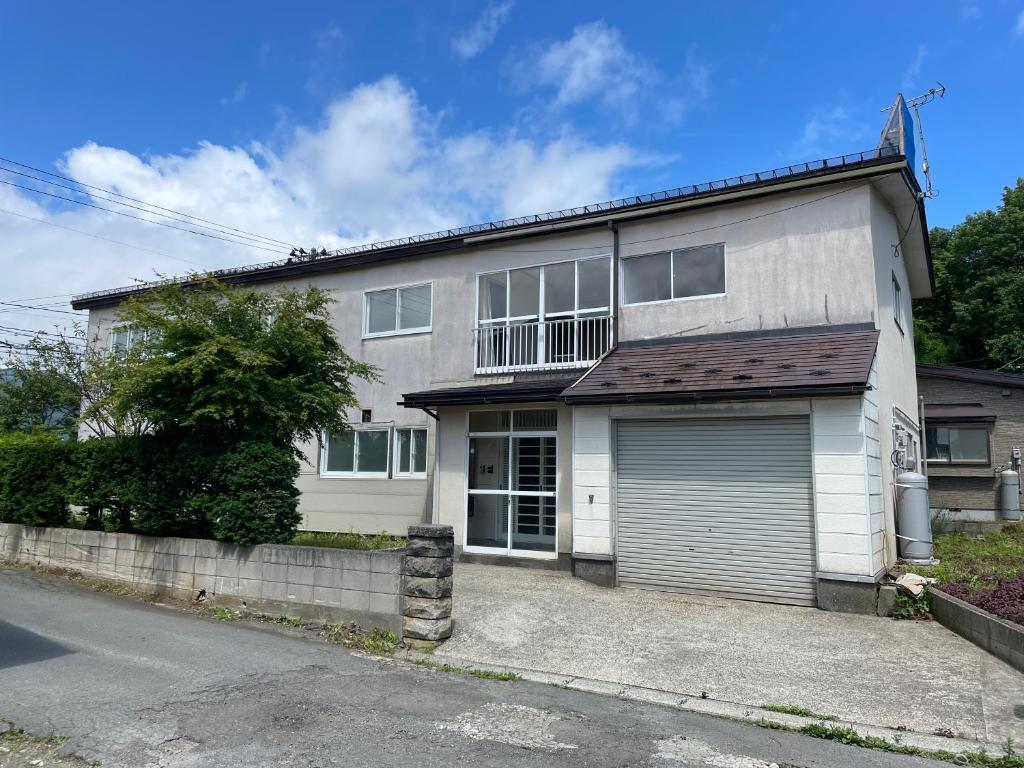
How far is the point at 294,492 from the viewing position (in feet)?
29.9

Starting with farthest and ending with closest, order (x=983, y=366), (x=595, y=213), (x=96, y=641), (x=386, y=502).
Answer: (x=983, y=366) < (x=386, y=502) < (x=595, y=213) < (x=96, y=641)

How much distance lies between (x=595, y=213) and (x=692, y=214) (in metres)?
1.77

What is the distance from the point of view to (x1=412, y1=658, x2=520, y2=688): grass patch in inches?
254

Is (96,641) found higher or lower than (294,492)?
lower

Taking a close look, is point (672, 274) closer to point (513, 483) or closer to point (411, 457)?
point (513, 483)

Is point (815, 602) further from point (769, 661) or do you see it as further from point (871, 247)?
point (871, 247)

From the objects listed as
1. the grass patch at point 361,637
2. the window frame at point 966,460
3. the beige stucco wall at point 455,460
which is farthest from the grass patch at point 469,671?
the window frame at point 966,460

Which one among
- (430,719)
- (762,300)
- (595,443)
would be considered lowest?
(430,719)

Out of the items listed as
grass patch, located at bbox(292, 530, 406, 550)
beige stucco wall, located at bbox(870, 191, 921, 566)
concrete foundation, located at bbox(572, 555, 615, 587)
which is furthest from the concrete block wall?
beige stucco wall, located at bbox(870, 191, 921, 566)

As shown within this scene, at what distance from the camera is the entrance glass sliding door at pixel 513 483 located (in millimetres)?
12016

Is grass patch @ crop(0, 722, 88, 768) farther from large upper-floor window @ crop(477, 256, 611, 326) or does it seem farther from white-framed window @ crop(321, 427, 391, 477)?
large upper-floor window @ crop(477, 256, 611, 326)

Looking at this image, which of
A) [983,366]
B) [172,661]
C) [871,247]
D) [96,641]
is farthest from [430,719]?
[983,366]

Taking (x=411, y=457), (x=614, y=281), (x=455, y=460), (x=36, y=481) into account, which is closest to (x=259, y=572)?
(x=455, y=460)

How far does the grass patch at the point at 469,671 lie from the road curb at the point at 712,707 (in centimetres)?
6
